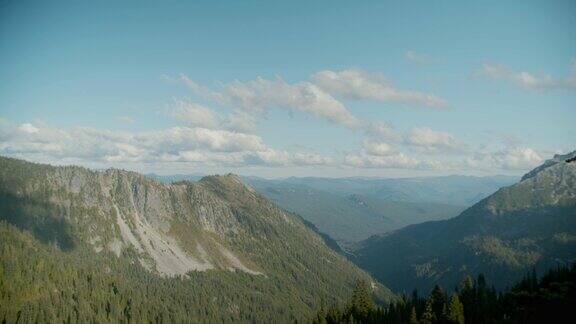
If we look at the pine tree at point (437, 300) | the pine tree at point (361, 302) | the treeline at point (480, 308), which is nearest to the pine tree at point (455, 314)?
the treeline at point (480, 308)

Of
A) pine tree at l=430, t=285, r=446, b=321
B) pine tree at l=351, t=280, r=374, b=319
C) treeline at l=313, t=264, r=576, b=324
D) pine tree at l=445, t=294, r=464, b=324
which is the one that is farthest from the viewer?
pine tree at l=351, t=280, r=374, b=319

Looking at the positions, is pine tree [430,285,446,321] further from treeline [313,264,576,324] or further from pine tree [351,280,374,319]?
pine tree [351,280,374,319]

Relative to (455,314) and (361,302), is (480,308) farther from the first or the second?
(361,302)

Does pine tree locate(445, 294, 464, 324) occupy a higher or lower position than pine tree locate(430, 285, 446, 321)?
higher

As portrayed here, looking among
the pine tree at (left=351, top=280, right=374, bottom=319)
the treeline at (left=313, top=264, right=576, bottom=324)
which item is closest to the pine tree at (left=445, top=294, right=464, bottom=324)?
the treeline at (left=313, top=264, right=576, bottom=324)

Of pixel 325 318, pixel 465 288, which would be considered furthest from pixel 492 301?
pixel 325 318

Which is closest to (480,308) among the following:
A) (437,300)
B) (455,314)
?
(437,300)

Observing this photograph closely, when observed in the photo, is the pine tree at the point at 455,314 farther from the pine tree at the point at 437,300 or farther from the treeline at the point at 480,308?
the pine tree at the point at 437,300

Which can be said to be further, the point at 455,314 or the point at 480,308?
the point at 480,308

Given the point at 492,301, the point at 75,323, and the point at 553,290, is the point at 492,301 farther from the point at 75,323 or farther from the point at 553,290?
the point at 75,323
